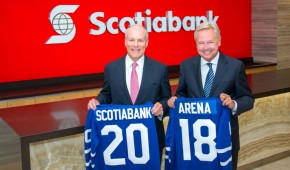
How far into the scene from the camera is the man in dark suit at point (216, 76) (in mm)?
2182

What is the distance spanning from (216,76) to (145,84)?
41 cm

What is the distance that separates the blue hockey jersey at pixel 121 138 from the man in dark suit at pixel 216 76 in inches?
8.7

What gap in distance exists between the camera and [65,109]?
2887mm

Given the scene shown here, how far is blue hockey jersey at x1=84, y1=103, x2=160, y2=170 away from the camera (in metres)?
2.30

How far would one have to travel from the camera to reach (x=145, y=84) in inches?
90.0

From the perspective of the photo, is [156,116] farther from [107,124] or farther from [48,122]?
[48,122]

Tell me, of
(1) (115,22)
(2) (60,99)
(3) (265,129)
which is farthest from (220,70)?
(1) (115,22)

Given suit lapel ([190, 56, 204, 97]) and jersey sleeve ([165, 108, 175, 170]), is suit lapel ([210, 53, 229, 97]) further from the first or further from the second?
jersey sleeve ([165, 108, 175, 170])

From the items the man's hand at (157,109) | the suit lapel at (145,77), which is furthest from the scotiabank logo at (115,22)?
the man's hand at (157,109)

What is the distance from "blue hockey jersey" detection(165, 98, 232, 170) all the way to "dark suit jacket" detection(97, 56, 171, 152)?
0.12 metres

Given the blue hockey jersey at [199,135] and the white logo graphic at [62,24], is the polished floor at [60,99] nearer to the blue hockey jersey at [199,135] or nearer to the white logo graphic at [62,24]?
the white logo graphic at [62,24]

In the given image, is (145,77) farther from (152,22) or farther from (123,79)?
(152,22)

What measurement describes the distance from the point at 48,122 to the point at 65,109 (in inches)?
13.8

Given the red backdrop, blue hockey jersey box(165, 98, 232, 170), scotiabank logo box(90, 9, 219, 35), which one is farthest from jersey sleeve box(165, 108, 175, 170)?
scotiabank logo box(90, 9, 219, 35)
